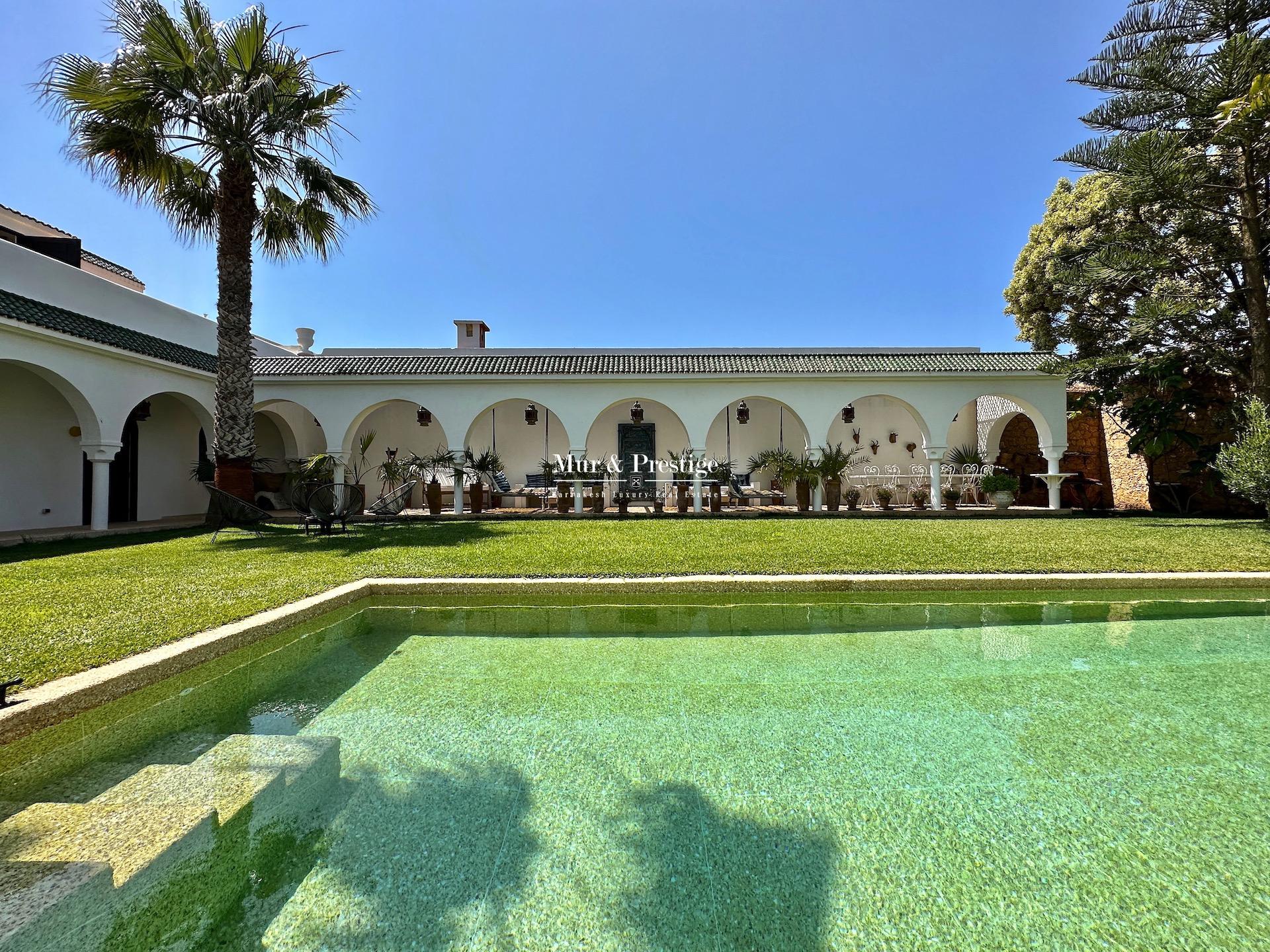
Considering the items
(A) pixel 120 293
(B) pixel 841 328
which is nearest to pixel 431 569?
(A) pixel 120 293

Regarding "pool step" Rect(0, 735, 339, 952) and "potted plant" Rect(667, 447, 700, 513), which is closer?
"pool step" Rect(0, 735, 339, 952)

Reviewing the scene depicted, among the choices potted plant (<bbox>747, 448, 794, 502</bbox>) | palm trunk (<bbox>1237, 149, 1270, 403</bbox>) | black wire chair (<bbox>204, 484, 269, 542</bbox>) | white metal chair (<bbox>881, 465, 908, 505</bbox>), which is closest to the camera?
black wire chair (<bbox>204, 484, 269, 542</bbox>)

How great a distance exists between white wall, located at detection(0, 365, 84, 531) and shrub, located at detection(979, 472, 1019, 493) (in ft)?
64.8

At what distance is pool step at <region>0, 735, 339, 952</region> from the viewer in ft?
4.55

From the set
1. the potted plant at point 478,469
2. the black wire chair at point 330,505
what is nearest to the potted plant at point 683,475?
the potted plant at point 478,469

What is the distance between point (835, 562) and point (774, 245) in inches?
538

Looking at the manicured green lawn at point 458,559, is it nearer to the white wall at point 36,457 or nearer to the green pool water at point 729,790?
the green pool water at point 729,790

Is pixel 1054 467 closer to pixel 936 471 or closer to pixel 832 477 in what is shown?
pixel 936 471

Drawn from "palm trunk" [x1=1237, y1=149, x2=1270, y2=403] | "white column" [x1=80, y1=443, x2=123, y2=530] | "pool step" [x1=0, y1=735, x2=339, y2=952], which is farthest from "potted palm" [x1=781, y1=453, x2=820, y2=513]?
"white column" [x1=80, y1=443, x2=123, y2=530]

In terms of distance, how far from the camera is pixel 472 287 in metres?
18.6

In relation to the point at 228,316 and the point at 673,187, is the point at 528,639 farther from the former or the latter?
the point at 673,187

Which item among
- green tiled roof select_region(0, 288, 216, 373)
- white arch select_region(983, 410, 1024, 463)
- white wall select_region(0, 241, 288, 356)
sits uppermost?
white wall select_region(0, 241, 288, 356)

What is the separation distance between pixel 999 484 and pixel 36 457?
20289mm

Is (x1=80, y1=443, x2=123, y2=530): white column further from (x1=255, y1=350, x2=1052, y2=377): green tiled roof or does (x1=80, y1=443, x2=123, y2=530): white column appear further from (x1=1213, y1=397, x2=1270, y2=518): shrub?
(x1=1213, y1=397, x2=1270, y2=518): shrub
